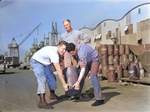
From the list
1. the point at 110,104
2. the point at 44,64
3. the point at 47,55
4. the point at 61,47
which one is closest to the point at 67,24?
the point at 61,47

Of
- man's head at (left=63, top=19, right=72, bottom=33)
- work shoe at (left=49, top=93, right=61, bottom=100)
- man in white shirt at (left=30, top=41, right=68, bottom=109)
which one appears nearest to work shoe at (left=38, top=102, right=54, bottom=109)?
man in white shirt at (left=30, top=41, right=68, bottom=109)

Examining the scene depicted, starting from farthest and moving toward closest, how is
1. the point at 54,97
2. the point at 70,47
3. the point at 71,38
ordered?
the point at 54,97
the point at 71,38
the point at 70,47

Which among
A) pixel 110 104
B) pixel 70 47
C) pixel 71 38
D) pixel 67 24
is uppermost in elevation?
pixel 67 24

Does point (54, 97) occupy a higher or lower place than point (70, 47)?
lower

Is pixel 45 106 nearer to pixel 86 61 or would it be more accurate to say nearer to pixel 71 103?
pixel 71 103

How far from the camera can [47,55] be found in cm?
257

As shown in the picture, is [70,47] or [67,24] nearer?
[70,47]

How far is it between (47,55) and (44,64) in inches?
6.3

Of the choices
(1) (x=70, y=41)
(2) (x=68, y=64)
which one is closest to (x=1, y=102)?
(2) (x=68, y=64)

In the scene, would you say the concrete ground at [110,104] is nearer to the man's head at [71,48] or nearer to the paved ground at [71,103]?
the paved ground at [71,103]

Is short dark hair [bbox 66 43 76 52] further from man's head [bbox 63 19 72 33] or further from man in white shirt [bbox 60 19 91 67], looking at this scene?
→ man's head [bbox 63 19 72 33]

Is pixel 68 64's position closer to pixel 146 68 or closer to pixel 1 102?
pixel 1 102

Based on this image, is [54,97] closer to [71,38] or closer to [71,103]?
[71,103]

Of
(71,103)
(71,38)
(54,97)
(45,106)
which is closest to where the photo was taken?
(45,106)
